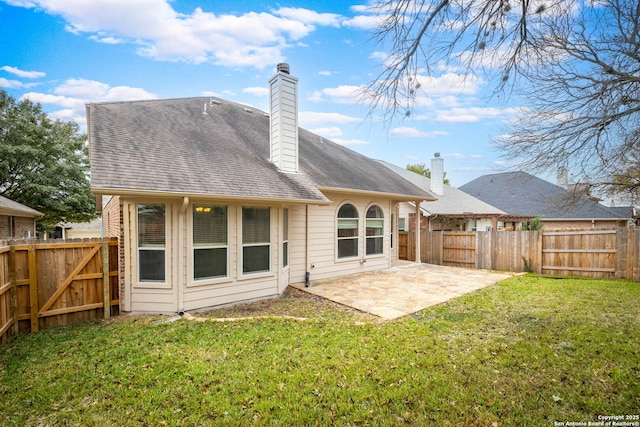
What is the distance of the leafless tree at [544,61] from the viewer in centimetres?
358

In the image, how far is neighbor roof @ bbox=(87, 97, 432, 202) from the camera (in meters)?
5.97

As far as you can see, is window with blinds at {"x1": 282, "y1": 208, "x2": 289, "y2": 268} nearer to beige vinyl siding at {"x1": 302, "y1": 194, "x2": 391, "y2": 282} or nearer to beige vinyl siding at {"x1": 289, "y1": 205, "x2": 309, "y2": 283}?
beige vinyl siding at {"x1": 289, "y1": 205, "x2": 309, "y2": 283}

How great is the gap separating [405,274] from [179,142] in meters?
8.30

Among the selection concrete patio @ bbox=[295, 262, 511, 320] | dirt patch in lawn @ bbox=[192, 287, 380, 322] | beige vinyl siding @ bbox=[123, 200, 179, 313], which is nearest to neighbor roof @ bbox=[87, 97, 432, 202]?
beige vinyl siding @ bbox=[123, 200, 179, 313]

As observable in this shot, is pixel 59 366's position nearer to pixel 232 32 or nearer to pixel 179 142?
pixel 179 142

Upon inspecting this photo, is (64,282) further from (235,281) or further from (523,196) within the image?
(523,196)

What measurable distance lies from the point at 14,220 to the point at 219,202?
16522mm

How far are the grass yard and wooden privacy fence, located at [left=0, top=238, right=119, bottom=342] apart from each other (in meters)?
0.43

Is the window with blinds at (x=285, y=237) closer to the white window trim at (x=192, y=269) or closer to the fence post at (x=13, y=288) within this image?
the white window trim at (x=192, y=269)

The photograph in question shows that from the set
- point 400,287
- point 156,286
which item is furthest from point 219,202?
point 400,287

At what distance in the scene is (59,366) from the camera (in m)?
3.96

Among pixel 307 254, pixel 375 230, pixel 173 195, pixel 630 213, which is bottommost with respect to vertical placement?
pixel 307 254

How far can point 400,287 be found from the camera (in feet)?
28.6

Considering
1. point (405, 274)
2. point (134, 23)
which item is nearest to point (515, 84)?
point (405, 274)
